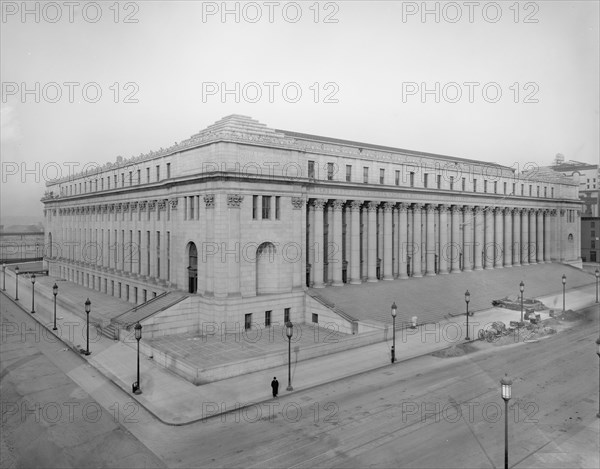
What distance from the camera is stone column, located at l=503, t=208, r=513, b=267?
71.9 meters

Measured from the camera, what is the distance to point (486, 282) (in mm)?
60656

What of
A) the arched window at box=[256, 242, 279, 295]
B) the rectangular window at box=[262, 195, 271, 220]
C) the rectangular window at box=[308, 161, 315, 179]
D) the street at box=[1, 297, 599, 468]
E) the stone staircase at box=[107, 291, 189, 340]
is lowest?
the street at box=[1, 297, 599, 468]

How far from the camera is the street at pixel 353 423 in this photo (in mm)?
18703

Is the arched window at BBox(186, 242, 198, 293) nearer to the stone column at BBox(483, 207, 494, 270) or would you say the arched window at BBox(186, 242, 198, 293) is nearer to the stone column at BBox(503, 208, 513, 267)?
the stone column at BBox(483, 207, 494, 270)

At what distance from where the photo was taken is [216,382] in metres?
28.5

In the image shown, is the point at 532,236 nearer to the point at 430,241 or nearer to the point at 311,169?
the point at 430,241

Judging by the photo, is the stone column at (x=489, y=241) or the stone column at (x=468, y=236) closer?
the stone column at (x=468, y=236)

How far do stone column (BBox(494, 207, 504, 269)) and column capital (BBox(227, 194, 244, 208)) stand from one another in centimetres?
4537

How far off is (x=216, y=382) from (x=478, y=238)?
164 feet

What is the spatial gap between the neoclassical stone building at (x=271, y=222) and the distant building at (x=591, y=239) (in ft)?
105

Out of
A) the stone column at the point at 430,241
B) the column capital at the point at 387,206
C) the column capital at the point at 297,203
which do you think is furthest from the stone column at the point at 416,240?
the column capital at the point at 297,203

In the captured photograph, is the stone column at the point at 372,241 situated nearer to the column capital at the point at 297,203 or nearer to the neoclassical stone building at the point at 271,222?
the neoclassical stone building at the point at 271,222

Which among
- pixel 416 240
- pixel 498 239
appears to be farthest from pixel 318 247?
pixel 498 239

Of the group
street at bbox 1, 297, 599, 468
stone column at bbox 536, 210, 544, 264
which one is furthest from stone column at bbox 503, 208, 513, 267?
street at bbox 1, 297, 599, 468
